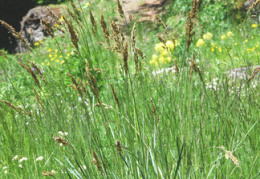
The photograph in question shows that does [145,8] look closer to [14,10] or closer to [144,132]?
[14,10]

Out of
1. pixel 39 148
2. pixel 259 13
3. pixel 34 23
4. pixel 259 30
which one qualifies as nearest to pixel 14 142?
pixel 39 148

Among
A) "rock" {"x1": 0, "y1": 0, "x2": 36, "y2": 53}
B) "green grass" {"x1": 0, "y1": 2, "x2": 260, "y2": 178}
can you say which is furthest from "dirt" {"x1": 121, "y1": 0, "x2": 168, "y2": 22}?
"green grass" {"x1": 0, "y1": 2, "x2": 260, "y2": 178}

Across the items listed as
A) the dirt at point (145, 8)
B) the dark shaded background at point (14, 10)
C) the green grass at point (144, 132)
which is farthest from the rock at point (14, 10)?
the green grass at point (144, 132)

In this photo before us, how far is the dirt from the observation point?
11502 mm

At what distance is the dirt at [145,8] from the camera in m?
11.5

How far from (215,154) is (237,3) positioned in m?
5.85

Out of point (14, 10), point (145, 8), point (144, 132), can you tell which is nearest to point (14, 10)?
point (14, 10)

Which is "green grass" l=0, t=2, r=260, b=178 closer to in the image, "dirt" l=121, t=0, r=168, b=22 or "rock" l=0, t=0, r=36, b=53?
"dirt" l=121, t=0, r=168, b=22

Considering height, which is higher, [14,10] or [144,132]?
[144,132]

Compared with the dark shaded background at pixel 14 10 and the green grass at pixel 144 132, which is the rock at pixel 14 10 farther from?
the green grass at pixel 144 132

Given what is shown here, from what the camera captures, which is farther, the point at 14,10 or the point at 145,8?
the point at 14,10

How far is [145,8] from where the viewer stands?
12625mm

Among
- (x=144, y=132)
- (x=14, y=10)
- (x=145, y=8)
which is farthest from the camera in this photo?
(x=14, y=10)

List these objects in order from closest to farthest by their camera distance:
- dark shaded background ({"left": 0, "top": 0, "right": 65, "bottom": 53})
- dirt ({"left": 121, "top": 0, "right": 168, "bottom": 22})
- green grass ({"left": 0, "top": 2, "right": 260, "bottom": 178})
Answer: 1. green grass ({"left": 0, "top": 2, "right": 260, "bottom": 178})
2. dirt ({"left": 121, "top": 0, "right": 168, "bottom": 22})
3. dark shaded background ({"left": 0, "top": 0, "right": 65, "bottom": 53})
